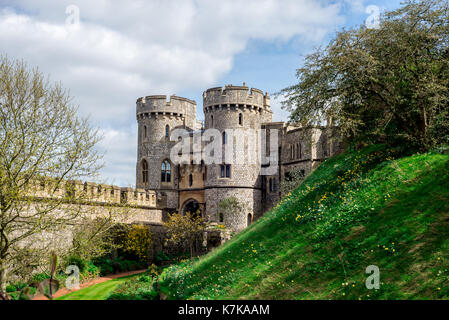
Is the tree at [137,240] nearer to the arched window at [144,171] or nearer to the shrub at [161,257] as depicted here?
the shrub at [161,257]

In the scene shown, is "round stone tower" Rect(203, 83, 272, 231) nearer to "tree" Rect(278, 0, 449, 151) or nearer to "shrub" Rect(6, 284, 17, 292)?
"shrub" Rect(6, 284, 17, 292)

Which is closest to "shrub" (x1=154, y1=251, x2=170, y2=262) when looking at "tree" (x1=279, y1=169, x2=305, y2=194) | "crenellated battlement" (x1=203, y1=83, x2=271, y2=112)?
"tree" (x1=279, y1=169, x2=305, y2=194)

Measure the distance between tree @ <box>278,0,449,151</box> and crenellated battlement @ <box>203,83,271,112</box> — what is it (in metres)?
22.7

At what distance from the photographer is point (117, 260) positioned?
94.0 feet

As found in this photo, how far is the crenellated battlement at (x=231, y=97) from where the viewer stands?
38375 millimetres

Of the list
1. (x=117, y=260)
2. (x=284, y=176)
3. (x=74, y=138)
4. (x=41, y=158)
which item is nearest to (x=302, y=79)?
(x=74, y=138)

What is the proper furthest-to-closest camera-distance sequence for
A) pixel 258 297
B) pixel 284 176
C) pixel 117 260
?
pixel 284 176, pixel 117 260, pixel 258 297

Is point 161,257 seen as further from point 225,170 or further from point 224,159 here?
point 224,159

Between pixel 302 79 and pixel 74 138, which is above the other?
pixel 302 79

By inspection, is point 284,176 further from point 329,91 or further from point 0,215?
point 0,215

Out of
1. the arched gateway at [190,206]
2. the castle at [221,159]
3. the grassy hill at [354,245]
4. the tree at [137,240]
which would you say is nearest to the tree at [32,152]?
the grassy hill at [354,245]

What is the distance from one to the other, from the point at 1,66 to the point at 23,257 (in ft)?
19.7

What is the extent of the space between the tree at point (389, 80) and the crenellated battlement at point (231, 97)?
892 inches
